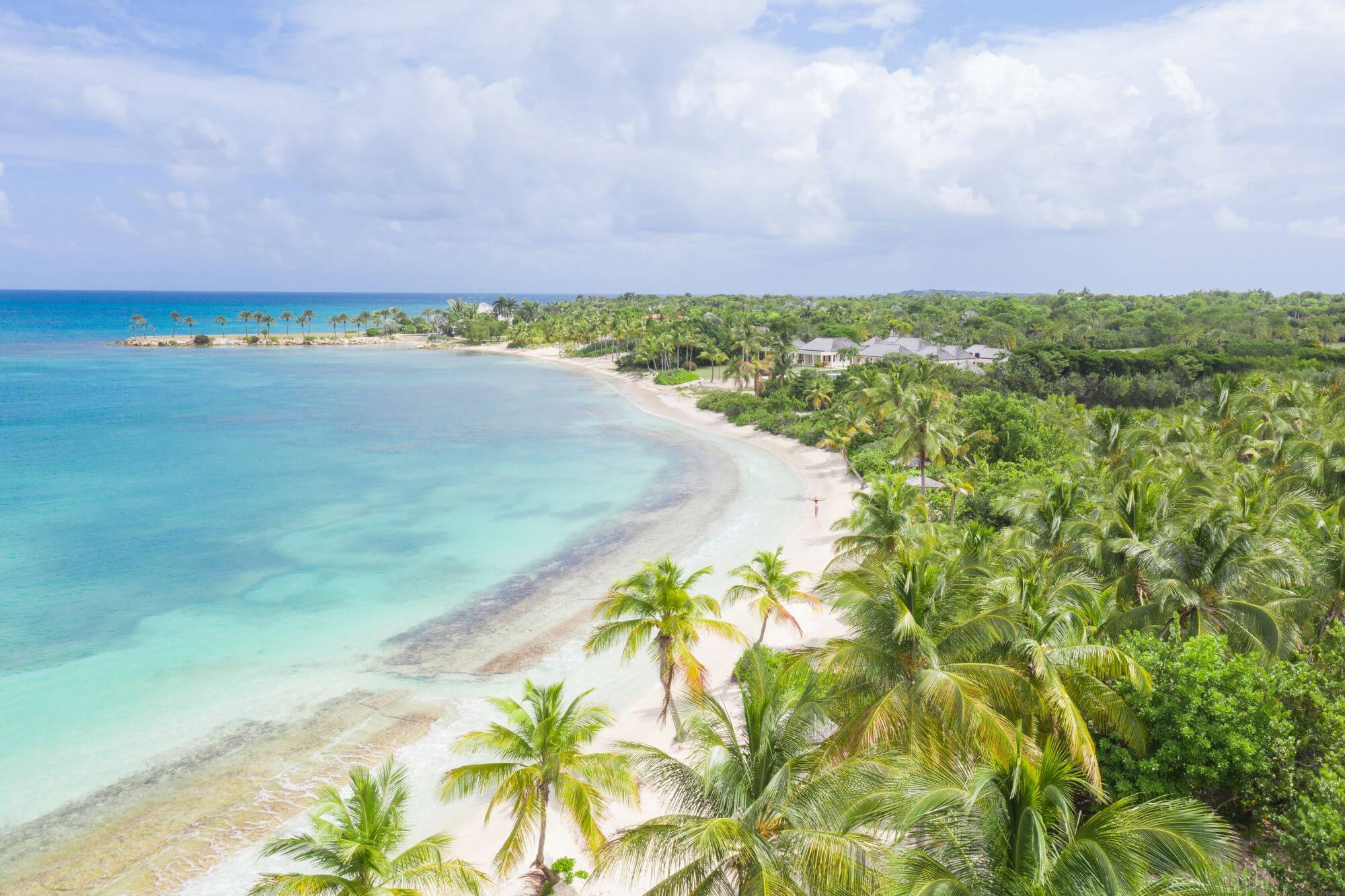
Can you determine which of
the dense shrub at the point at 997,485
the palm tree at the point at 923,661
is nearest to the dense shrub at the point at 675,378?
the dense shrub at the point at 997,485

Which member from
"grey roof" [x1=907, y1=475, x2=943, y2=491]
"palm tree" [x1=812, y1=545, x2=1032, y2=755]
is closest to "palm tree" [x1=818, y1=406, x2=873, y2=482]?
"grey roof" [x1=907, y1=475, x2=943, y2=491]

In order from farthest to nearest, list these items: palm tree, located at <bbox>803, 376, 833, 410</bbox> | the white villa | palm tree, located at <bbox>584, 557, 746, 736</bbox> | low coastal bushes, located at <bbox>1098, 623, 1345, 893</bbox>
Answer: the white villa
palm tree, located at <bbox>803, 376, 833, 410</bbox>
palm tree, located at <bbox>584, 557, 746, 736</bbox>
low coastal bushes, located at <bbox>1098, 623, 1345, 893</bbox>

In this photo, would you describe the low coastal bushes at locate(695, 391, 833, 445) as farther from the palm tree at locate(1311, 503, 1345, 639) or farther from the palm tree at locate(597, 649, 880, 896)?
the palm tree at locate(597, 649, 880, 896)

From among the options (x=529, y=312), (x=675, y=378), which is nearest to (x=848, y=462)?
(x=675, y=378)

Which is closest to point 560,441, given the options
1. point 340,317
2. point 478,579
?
point 478,579

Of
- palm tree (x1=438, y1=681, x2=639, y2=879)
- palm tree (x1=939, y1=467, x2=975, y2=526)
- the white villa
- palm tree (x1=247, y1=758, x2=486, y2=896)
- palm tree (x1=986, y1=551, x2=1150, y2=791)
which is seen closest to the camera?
palm tree (x1=247, y1=758, x2=486, y2=896)

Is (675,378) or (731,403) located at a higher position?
(675,378)

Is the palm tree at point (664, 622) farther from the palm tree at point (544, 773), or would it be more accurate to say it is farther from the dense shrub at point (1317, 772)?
the dense shrub at point (1317, 772)

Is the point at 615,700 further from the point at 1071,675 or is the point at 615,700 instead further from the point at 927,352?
the point at 927,352
